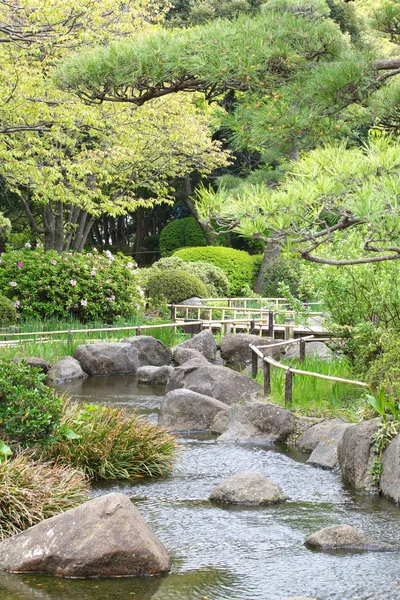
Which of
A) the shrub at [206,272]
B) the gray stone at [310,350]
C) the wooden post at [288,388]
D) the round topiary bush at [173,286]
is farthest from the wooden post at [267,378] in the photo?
the shrub at [206,272]

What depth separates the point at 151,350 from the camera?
16.4m

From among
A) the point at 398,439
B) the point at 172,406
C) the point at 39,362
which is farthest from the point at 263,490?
the point at 39,362

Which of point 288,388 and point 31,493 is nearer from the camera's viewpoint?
point 31,493

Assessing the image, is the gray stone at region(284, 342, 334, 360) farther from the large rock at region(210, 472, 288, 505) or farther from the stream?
the large rock at region(210, 472, 288, 505)

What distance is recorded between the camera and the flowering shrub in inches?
727

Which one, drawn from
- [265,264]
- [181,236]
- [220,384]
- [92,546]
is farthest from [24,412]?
[181,236]

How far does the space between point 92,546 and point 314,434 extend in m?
4.70

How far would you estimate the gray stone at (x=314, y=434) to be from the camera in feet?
32.2

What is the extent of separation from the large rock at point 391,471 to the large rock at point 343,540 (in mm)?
1389

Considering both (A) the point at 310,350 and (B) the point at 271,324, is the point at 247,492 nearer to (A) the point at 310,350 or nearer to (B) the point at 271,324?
(A) the point at 310,350

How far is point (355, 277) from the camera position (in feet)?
36.9

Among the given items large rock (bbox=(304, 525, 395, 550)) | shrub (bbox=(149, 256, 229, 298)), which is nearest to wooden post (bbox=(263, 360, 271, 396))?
large rock (bbox=(304, 525, 395, 550))

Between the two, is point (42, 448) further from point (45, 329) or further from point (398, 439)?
point (45, 329)

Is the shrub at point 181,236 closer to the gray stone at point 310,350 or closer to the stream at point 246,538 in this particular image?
the gray stone at point 310,350
